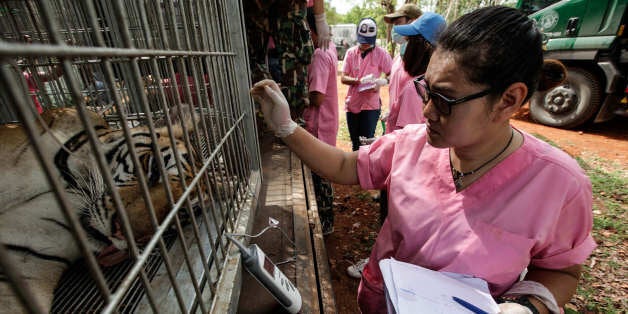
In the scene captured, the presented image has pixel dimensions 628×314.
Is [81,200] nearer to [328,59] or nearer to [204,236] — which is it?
[204,236]

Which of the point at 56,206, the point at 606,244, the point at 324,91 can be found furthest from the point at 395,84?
the point at 606,244

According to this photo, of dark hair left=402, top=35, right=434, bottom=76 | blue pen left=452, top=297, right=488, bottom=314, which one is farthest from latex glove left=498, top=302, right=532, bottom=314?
dark hair left=402, top=35, right=434, bottom=76

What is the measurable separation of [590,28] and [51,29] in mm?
8330

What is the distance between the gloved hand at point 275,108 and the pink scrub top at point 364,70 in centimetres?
288

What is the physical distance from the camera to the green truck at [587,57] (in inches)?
217

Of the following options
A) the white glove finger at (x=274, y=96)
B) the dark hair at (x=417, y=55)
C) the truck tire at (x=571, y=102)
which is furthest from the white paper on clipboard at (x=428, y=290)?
the truck tire at (x=571, y=102)

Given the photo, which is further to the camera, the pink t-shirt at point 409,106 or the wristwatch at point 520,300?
the pink t-shirt at point 409,106

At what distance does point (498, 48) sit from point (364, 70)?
375cm

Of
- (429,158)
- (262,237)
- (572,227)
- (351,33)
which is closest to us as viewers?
(572,227)

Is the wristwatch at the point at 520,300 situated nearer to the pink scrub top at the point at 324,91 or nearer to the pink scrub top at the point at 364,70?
the pink scrub top at the point at 324,91

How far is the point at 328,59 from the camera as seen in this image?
3.11 metres

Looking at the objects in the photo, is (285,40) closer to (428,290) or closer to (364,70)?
(364,70)

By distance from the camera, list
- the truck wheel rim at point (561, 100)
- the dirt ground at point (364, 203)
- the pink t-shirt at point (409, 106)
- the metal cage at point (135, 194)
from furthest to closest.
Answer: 1. the truck wheel rim at point (561, 100)
2. the dirt ground at point (364, 203)
3. the pink t-shirt at point (409, 106)
4. the metal cage at point (135, 194)

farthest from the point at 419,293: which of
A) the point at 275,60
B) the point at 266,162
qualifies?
the point at 275,60
